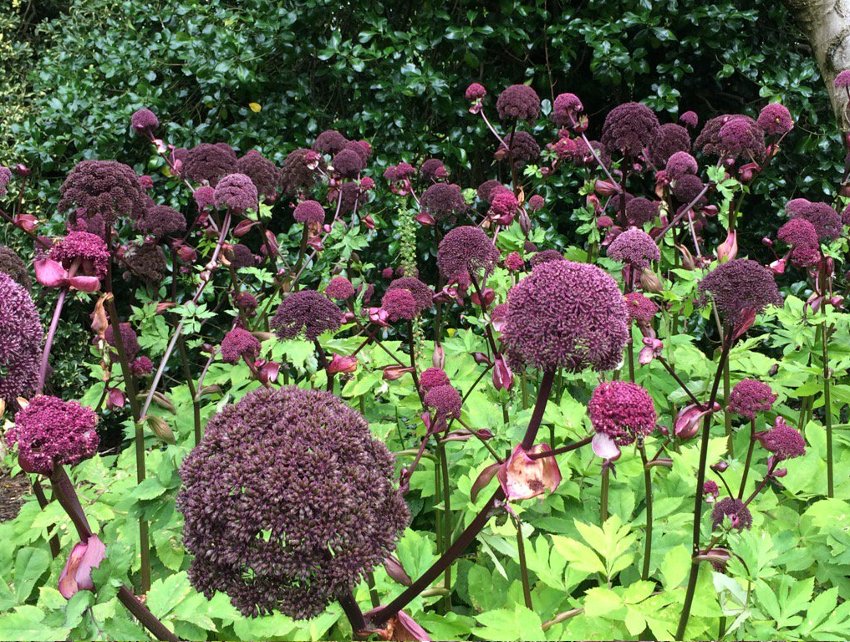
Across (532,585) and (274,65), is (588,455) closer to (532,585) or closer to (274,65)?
(532,585)

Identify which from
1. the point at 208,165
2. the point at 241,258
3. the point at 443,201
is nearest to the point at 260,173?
→ the point at 208,165

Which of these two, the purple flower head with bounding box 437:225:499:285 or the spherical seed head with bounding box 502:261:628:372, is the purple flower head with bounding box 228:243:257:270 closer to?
the purple flower head with bounding box 437:225:499:285

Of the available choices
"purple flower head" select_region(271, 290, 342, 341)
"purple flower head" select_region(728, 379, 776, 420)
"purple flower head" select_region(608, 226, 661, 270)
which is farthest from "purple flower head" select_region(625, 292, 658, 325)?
"purple flower head" select_region(271, 290, 342, 341)

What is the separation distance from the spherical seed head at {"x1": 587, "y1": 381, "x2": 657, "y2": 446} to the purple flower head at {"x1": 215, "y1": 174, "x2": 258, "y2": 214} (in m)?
1.90

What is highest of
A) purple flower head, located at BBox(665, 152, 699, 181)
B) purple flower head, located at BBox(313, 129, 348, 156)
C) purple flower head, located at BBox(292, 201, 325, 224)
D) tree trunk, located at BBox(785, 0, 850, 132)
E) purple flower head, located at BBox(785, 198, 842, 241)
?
tree trunk, located at BBox(785, 0, 850, 132)

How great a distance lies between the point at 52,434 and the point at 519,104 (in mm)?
2838

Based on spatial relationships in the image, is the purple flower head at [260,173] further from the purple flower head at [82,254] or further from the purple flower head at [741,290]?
the purple flower head at [741,290]

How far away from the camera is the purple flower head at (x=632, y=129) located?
3240 mm

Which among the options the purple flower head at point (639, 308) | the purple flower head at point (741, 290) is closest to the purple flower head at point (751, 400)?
the purple flower head at point (741, 290)

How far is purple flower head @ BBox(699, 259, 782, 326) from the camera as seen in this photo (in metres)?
1.94

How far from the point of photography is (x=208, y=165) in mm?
3414

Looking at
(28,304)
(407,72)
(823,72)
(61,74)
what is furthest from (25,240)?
(823,72)

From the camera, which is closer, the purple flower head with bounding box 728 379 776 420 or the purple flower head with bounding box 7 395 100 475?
the purple flower head with bounding box 7 395 100 475

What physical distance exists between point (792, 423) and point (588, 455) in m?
1.28
